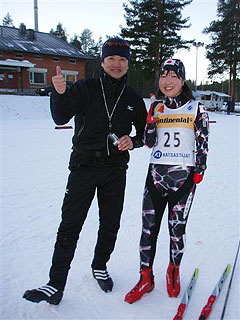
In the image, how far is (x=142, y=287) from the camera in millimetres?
2309

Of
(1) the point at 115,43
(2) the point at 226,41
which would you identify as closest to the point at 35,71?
(2) the point at 226,41

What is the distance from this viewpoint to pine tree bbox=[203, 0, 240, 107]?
31256mm

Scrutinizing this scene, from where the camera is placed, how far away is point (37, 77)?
30453mm

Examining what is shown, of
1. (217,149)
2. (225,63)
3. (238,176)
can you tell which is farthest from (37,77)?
(238,176)

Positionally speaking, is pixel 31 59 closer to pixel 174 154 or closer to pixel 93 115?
pixel 93 115

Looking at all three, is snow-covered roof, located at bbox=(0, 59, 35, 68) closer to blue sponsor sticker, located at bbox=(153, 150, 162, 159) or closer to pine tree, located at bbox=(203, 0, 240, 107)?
pine tree, located at bbox=(203, 0, 240, 107)

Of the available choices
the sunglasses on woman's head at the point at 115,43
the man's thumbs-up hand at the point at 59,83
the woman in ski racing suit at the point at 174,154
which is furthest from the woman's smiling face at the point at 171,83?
the man's thumbs-up hand at the point at 59,83

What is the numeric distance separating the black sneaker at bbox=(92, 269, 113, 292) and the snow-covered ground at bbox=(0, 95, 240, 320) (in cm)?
5

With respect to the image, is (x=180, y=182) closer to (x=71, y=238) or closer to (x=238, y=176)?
(x=71, y=238)

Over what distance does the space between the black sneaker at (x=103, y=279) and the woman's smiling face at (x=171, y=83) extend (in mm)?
1555

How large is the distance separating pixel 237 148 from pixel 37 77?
85.9 ft

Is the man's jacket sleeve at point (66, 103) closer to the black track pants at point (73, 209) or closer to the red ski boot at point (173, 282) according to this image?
the black track pants at point (73, 209)

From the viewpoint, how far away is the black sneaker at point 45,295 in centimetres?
205

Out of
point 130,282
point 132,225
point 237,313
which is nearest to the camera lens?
point 237,313
